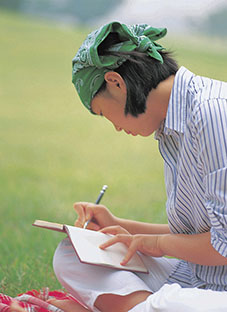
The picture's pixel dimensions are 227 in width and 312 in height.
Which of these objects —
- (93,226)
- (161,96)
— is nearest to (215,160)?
(161,96)

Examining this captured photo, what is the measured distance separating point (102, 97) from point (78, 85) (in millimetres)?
71

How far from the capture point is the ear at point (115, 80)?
4.49 feet

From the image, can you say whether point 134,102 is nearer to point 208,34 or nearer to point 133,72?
point 133,72

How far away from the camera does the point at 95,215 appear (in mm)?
1668

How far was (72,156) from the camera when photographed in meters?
4.94

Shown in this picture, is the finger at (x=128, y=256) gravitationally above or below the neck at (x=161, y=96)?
below

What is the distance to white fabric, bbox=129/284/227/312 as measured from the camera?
46.1 inches

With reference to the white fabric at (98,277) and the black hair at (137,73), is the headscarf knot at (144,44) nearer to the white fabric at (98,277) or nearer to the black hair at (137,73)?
the black hair at (137,73)

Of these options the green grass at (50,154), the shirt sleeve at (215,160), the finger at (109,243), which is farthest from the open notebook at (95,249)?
the green grass at (50,154)

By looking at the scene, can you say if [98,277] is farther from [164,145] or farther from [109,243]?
[164,145]

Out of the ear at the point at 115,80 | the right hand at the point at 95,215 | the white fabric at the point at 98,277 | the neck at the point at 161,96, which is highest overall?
the ear at the point at 115,80

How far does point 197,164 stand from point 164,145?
16 cm

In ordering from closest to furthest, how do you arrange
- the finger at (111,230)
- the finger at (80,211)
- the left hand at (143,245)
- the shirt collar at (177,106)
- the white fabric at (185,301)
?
the white fabric at (185,301) < the shirt collar at (177,106) < the left hand at (143,245) < the finger at (111,230) < the finger at (80,211)

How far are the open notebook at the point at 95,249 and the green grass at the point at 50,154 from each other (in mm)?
446
